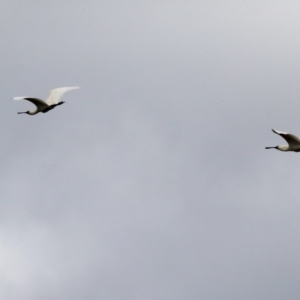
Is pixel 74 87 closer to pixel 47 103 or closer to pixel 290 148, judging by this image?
pixel 47 103

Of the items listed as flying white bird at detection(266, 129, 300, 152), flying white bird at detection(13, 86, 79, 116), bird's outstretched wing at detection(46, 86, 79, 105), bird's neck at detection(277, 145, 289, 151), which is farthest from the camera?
bird's outstretched wing at detection(46, 86, 79, 105)

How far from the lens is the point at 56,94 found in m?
81.4

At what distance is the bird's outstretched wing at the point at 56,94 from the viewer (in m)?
80.8

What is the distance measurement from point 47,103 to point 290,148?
54.3 ft

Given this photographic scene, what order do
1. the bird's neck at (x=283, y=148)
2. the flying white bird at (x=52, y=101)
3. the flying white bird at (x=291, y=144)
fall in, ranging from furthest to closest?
the flying white bird at (x=52, y=101) < the bird's neck at (x=283, y=148) < the flying white bird at (x=291, y=144)

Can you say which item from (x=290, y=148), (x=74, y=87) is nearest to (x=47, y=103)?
(x=74, y=87)

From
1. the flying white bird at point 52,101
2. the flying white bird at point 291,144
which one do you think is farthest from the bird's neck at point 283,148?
the flying white bird at point 52,101

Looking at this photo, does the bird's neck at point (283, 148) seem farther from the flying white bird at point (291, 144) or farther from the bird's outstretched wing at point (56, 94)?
the bird's outstretched wing at point (56, 94)

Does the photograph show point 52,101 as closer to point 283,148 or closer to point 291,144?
point 283,148

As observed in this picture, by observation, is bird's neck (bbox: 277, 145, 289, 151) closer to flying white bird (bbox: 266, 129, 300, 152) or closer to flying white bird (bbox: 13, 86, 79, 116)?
flying white bird (bbox: 266, 129, 300, 152)

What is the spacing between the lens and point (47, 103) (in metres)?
80.6

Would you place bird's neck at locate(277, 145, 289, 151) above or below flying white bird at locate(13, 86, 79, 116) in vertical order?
below

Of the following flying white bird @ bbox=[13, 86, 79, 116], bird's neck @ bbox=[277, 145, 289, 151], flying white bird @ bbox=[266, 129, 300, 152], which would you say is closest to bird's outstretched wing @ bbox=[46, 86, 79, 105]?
flying white bird @ bbox=[13, 86, 79, 116]

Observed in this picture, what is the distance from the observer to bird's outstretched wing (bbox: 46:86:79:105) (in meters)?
80.8
